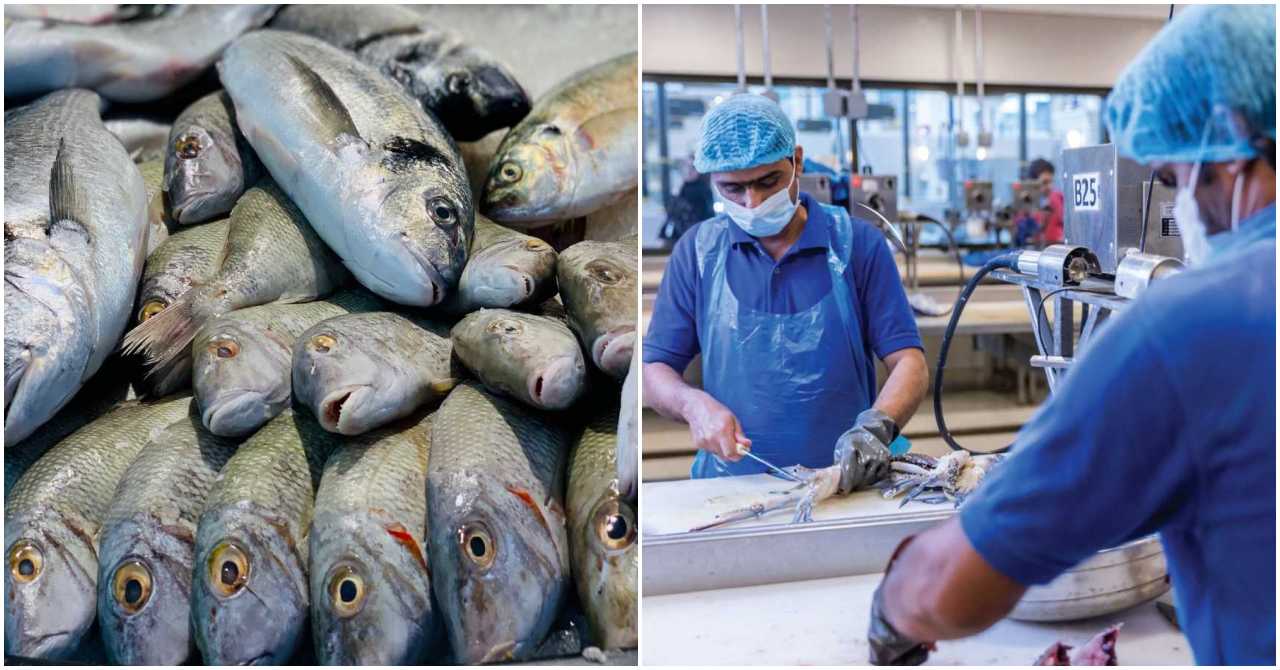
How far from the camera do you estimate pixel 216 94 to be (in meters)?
1.79

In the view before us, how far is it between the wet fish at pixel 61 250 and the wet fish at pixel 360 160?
0.24 meters

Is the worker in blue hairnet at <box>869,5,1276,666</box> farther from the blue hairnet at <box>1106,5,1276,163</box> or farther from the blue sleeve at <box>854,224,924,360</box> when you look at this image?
the blue sleeve at <box>854,224,924,360</box>

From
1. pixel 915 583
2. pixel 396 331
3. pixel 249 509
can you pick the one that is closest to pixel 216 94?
pixel 396 331

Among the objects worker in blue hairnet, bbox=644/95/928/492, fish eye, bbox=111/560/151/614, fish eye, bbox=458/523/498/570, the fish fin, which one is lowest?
fish eye, bbox=111/560/151/614

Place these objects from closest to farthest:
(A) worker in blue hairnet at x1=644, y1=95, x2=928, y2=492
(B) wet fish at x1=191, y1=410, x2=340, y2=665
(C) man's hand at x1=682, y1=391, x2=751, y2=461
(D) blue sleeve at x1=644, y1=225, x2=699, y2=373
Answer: (B) wet fish at x1=191, y1=410, x2=340, y2=665 < (C) man's hand at x1=682, y1=391, x2=751, y2=461 < (A) worker in blue hairnet at x1=644, y1=95, x2=928, y2=492 < (D) blue sleeve at x1=644, y1=225, x2=699, y2=373

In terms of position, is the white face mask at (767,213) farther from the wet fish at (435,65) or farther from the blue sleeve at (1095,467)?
the blue sleeve at (1095,467)

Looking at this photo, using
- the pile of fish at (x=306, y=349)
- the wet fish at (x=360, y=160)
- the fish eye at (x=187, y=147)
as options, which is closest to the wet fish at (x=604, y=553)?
the pile of fish at (x=306, y=349)

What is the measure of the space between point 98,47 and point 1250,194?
1737 mm

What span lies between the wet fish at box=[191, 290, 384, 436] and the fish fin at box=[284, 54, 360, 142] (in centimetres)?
34

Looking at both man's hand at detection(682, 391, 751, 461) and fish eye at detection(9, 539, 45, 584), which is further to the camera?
man's hand at detection(682, 391, 751, 461)

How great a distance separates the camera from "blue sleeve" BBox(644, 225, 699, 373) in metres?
2.12

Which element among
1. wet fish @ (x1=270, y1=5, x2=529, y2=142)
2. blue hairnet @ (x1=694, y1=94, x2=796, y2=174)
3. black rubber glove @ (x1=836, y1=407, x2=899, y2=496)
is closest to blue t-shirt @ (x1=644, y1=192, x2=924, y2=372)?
blue hairnet @ (x1=694, y1=94, x2=796, y2=174)

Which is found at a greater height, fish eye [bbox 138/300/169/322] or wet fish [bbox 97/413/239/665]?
fish eye [bbox 138/300/169/322]

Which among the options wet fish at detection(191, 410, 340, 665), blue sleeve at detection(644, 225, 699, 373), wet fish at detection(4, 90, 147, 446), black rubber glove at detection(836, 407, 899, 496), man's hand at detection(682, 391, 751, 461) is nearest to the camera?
wet fish at detection(191, 410, 340, 665)
